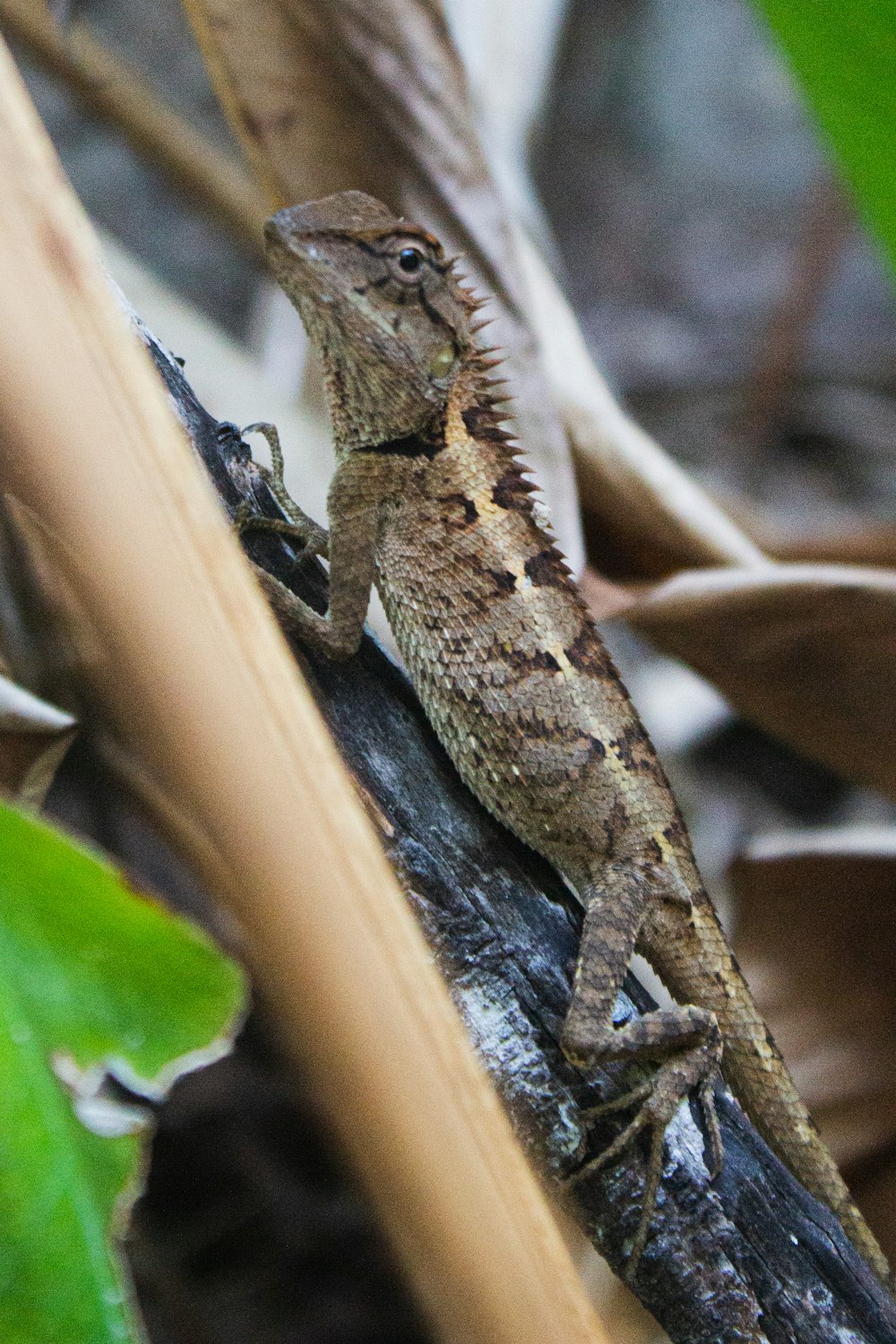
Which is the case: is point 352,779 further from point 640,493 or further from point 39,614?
point 640,493

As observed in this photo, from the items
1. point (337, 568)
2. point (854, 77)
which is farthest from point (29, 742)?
point (854, 77)

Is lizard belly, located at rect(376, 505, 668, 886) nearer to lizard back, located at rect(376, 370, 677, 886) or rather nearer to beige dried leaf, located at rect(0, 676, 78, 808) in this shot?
lizard back, located at rect(376, 370, 677, 886)

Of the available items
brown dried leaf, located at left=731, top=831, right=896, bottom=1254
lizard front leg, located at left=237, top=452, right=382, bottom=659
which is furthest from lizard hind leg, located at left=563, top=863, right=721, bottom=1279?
lizard front leg, located at left=237, top=452, right=382, bottom=659

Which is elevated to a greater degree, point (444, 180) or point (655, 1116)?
point (444, 180)

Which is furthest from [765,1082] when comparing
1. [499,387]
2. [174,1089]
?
[499,387]

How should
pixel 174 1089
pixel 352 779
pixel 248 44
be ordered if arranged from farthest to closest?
pixel 174 1089, pixel 248 44, pixel 352 779

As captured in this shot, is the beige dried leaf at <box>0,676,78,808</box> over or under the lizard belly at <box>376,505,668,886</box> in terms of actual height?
over

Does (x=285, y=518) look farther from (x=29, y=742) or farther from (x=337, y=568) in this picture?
(x=29, y=742)
